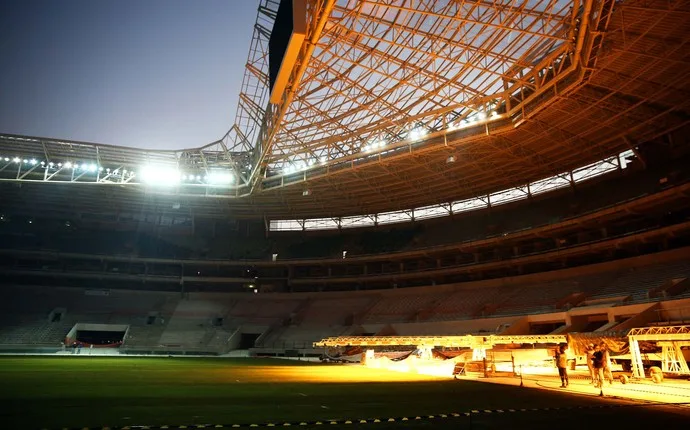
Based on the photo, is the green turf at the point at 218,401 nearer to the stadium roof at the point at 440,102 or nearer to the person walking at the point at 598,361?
the person walking at the point at 598,361

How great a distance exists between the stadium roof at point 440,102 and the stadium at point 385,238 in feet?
0.75

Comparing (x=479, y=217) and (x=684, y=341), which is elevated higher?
(x=479, y=217)

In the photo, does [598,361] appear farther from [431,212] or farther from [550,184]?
[431,212]

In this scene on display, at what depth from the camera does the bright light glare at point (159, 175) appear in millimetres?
39250

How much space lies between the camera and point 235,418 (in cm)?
916

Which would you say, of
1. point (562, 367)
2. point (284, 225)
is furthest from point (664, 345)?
point (284, 225)

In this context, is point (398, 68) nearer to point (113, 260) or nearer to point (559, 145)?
point (559, 145)

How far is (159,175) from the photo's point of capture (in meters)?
39.7

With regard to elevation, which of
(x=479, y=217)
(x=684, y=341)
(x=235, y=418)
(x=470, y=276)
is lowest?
(x=235, y=418)

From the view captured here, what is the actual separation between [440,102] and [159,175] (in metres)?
25.2

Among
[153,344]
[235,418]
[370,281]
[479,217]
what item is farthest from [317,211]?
[235,418]

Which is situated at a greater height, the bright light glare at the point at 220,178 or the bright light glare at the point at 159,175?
the bright light glare at the point at 220,178

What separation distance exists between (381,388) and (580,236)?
35098mm

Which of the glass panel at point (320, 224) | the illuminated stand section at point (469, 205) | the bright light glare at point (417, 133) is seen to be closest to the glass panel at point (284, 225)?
the illuminated stand section at point (469, 205)
